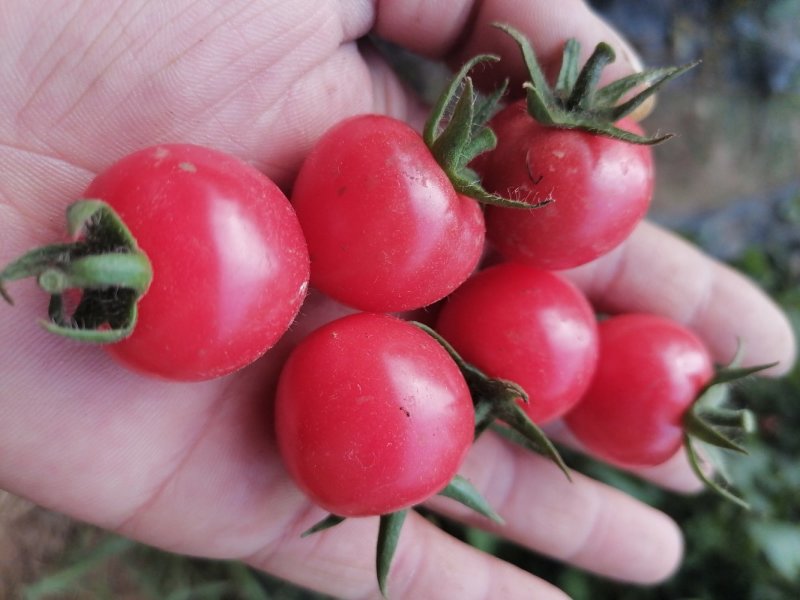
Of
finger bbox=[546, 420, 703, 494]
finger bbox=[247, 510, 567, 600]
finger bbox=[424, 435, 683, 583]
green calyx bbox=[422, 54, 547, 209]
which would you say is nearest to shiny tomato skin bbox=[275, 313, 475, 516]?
green calyx bbox=[422, 54, 547, 209]

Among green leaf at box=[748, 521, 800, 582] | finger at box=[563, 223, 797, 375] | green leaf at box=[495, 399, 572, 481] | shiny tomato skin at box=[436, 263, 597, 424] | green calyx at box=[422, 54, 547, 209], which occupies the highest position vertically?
green calyx at box=[422, 54, 547, 209]

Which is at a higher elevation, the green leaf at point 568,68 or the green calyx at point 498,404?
the green leaf at point 568,68

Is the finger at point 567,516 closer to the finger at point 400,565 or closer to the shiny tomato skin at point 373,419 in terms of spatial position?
the finger at point 400,565

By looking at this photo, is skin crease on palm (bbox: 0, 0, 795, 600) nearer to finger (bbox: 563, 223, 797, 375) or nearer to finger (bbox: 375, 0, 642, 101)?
finger (bbox: 375, 0, 642, 101)

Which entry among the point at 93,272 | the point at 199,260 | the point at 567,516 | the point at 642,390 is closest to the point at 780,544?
the point at 567,516

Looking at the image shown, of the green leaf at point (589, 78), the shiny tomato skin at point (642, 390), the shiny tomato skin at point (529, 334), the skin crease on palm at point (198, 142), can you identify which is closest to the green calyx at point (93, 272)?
the skin crease on palm at point (198, 142)

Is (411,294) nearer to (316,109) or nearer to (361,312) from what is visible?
(361,312)
